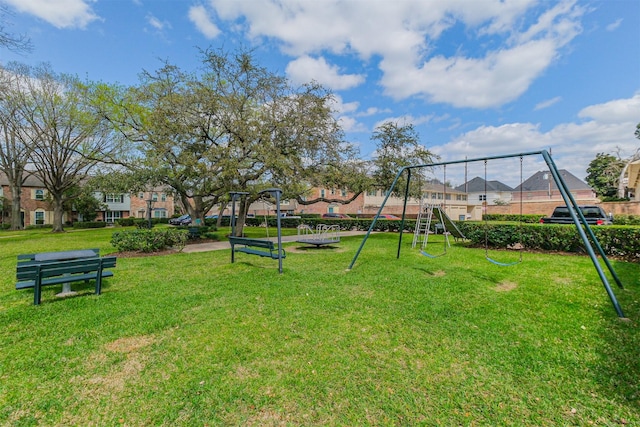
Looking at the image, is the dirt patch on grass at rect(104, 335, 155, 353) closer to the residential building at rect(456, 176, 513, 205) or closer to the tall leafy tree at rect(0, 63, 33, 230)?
the tall leafy tree at rect(0, 63, 33, 230)

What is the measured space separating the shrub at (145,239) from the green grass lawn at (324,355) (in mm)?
4432

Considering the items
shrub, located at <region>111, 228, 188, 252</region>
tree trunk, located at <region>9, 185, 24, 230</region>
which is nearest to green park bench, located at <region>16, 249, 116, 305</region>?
shrub, located at <region>111, 228, 188, 252</region>

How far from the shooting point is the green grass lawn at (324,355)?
2379 millimetres

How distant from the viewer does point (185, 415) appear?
7.63ft

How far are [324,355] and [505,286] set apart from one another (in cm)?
444

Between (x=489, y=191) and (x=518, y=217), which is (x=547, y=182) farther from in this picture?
(x=518, y=217)

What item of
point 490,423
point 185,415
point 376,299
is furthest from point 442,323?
point 185,415

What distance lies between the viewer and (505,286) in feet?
19.2

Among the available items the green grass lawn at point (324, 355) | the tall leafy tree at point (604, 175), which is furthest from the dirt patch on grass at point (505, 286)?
the tall leafy tree at point (604, 175)

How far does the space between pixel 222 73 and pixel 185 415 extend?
1401 centimetres

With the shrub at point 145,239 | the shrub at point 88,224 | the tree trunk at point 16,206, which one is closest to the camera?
the shrub at point 145,239

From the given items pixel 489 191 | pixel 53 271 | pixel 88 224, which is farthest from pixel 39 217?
pixel 489 191

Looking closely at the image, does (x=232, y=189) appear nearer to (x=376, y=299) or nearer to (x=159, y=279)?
(x=159, y=279)

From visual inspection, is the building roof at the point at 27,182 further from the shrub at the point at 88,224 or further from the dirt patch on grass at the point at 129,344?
the dirt patch on grass at the point at 129,344
